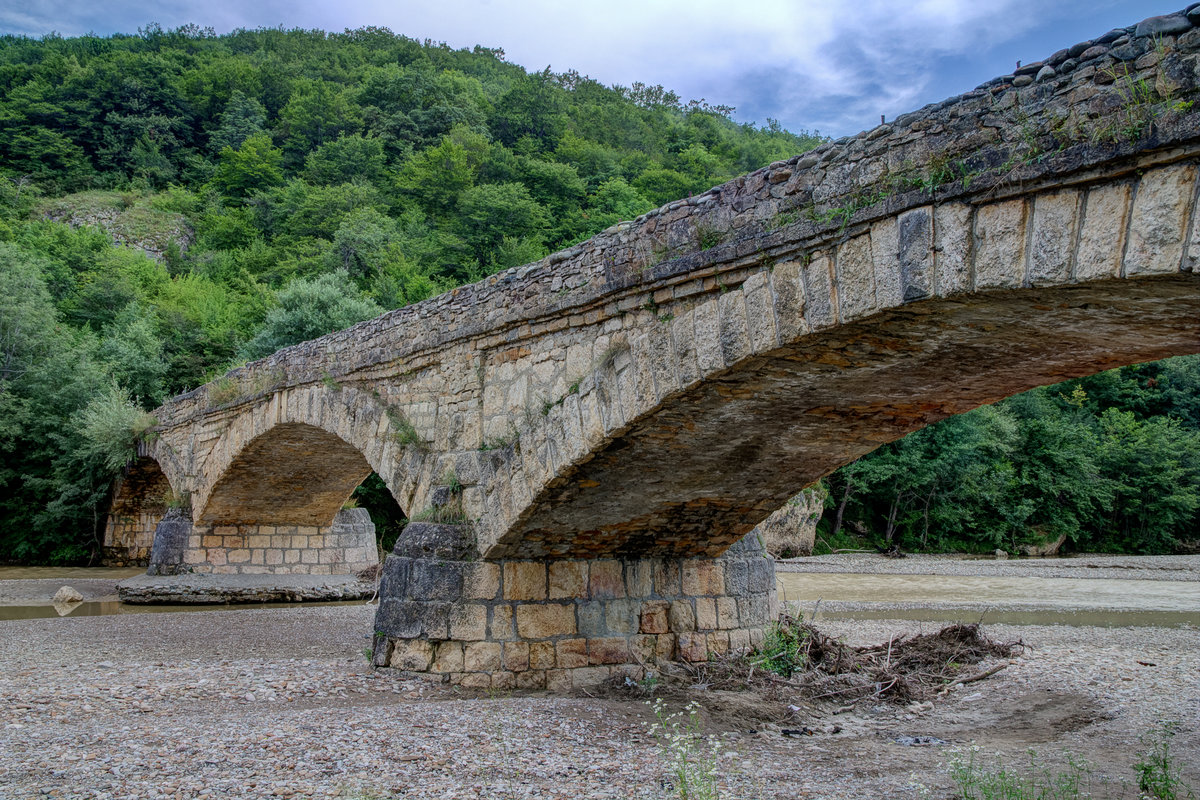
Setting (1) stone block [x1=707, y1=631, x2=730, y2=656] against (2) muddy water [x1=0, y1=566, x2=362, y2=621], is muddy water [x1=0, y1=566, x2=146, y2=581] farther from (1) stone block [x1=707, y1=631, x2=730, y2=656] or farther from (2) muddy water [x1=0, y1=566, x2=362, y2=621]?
(1) stone block [x1=707, y1=631, x2=730, y2=656]

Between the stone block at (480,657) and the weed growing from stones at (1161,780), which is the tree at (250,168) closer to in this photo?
the stone block at (480,657)

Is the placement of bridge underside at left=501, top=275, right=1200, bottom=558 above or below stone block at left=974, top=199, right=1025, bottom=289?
below

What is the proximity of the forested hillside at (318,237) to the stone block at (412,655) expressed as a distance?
14279mm

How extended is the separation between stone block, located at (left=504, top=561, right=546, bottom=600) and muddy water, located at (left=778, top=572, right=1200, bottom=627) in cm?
537

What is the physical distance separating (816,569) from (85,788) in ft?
63.6

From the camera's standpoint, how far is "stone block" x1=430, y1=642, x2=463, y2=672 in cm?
671

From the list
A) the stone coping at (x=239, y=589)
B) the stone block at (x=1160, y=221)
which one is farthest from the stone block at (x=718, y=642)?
the stone coping at (x=239, y=589)

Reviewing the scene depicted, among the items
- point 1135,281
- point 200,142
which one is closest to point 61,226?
point 200,142

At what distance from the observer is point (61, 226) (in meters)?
35.8

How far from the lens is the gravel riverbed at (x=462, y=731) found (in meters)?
4.43

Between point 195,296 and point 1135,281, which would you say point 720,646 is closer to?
point 1135,281

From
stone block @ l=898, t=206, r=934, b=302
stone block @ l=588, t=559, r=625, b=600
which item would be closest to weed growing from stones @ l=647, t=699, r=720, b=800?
stone block @ l=588, t=559, r=625, b=600

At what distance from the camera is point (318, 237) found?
3606cm

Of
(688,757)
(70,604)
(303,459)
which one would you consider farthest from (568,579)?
(70,604)
